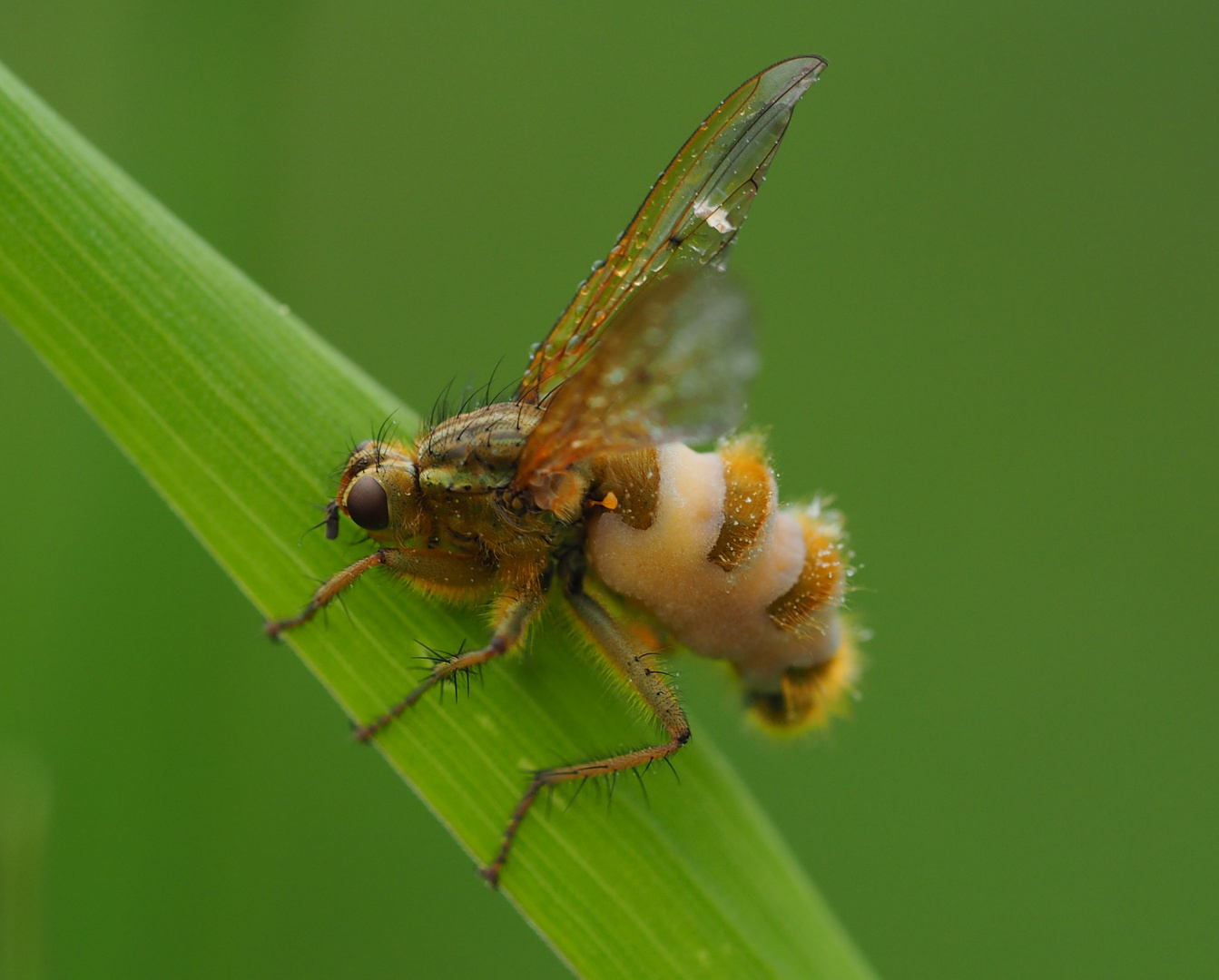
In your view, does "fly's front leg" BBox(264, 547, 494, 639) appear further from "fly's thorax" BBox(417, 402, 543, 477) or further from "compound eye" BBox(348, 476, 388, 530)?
"fly's thorax" BBox(417, 402, 543, 477)

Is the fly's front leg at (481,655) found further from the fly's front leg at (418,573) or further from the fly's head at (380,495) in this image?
the fly's head at (380,495)

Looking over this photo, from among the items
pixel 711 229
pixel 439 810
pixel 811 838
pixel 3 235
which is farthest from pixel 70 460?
pixel 811 838

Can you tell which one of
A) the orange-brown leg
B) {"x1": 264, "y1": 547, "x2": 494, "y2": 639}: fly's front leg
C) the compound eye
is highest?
the compound eye

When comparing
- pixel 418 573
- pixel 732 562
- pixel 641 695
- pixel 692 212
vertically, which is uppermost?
pixel 692 212

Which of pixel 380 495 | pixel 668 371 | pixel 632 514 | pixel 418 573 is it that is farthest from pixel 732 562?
pixel 380 495

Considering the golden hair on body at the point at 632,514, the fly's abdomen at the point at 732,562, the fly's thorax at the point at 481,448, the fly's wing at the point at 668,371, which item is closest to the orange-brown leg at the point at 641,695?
the golden hair on body at the point at 632,514

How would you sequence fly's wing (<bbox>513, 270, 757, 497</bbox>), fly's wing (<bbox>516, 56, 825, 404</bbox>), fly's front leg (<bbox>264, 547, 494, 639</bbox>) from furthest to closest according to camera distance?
fly's wing (<bbox>516, 56, 825, 404</bbox>) < fly's front leg (<bbox>264, 547, 494, 639</bbox>) < fly's wing (<bbox>513, 270, 757, 497</bbox>)

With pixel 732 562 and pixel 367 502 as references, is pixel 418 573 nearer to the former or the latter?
pixel 367 502

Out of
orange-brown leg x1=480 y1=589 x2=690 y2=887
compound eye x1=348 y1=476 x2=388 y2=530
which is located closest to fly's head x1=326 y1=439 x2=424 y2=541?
compound eye x1=348 y1=476 x2=388 y2=530
